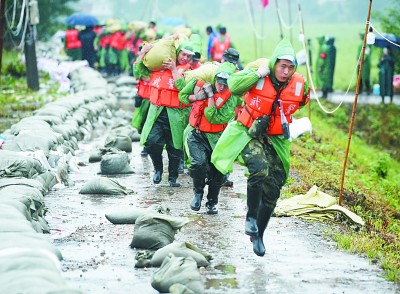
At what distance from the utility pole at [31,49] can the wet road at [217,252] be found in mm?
12372

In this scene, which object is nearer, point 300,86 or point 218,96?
point 300,86

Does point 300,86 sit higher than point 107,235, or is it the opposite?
point 300,86

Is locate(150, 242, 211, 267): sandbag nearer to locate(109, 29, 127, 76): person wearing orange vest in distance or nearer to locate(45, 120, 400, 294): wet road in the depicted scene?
locate(45, 120, 400, 294): wet road

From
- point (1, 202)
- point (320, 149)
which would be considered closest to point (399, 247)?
point (1, 202)

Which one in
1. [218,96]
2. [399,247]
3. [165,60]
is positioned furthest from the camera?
[165,60]

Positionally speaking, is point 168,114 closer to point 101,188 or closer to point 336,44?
point 101,188

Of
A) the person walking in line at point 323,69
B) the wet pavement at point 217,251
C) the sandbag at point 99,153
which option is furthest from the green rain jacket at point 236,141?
the person walking in line at point 323,69

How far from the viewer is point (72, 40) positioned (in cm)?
2945

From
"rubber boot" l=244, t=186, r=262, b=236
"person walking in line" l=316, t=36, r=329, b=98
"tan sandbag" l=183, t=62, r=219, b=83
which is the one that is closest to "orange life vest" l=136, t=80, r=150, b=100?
"tan sandbag" l=183, t=62, r=219, b=83

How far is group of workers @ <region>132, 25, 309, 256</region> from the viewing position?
778 cm

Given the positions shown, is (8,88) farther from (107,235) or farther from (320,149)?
(107,235)

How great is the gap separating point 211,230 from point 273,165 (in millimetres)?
1145

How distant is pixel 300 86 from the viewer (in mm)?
7820

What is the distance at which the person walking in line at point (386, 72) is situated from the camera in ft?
79.7
